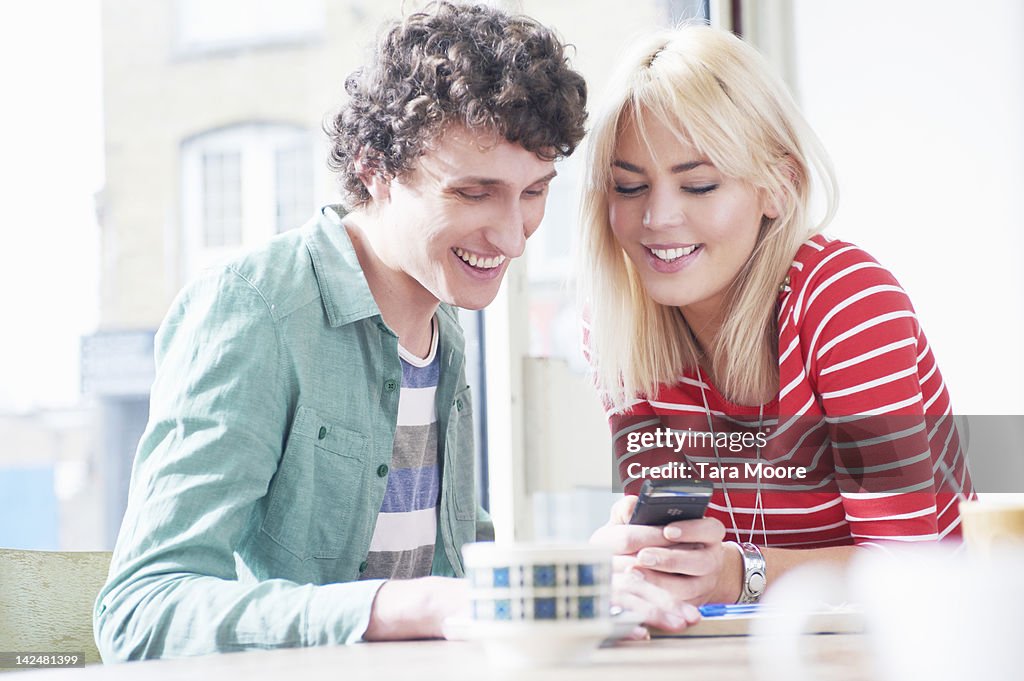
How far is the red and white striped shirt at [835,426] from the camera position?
144cm

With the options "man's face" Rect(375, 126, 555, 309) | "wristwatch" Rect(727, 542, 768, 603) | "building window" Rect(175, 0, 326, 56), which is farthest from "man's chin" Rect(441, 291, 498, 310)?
"building window" Rect(175, 0, 326, 56)

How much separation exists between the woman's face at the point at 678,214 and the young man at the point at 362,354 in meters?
0.15

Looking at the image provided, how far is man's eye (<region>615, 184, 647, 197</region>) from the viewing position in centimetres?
162

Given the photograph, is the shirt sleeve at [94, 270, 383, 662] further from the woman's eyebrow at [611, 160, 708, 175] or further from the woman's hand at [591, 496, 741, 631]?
the woman's eyebrow at [611, 160, 708, 175]

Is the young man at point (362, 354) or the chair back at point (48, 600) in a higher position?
the young man at point (362, 354)

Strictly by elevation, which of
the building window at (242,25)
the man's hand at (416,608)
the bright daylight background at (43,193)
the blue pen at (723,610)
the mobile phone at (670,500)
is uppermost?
the building window at (242,25)

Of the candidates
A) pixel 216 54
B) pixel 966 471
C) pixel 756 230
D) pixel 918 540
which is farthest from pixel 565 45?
pixel 216 54

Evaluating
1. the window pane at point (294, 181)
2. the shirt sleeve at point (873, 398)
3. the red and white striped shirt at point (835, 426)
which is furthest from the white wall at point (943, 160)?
the window pane at point (294, 181)

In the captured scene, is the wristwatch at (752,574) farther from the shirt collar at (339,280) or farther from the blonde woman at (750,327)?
the shirt collar at (339,280)

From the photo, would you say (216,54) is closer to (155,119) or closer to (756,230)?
(155,119)

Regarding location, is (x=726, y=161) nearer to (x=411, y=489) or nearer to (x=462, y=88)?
(x=462, y=88)

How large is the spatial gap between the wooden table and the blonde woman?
619 mm

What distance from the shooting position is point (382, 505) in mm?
1434

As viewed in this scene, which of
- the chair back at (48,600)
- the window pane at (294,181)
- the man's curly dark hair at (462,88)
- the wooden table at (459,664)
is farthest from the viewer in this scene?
the window pane at (294,181)
